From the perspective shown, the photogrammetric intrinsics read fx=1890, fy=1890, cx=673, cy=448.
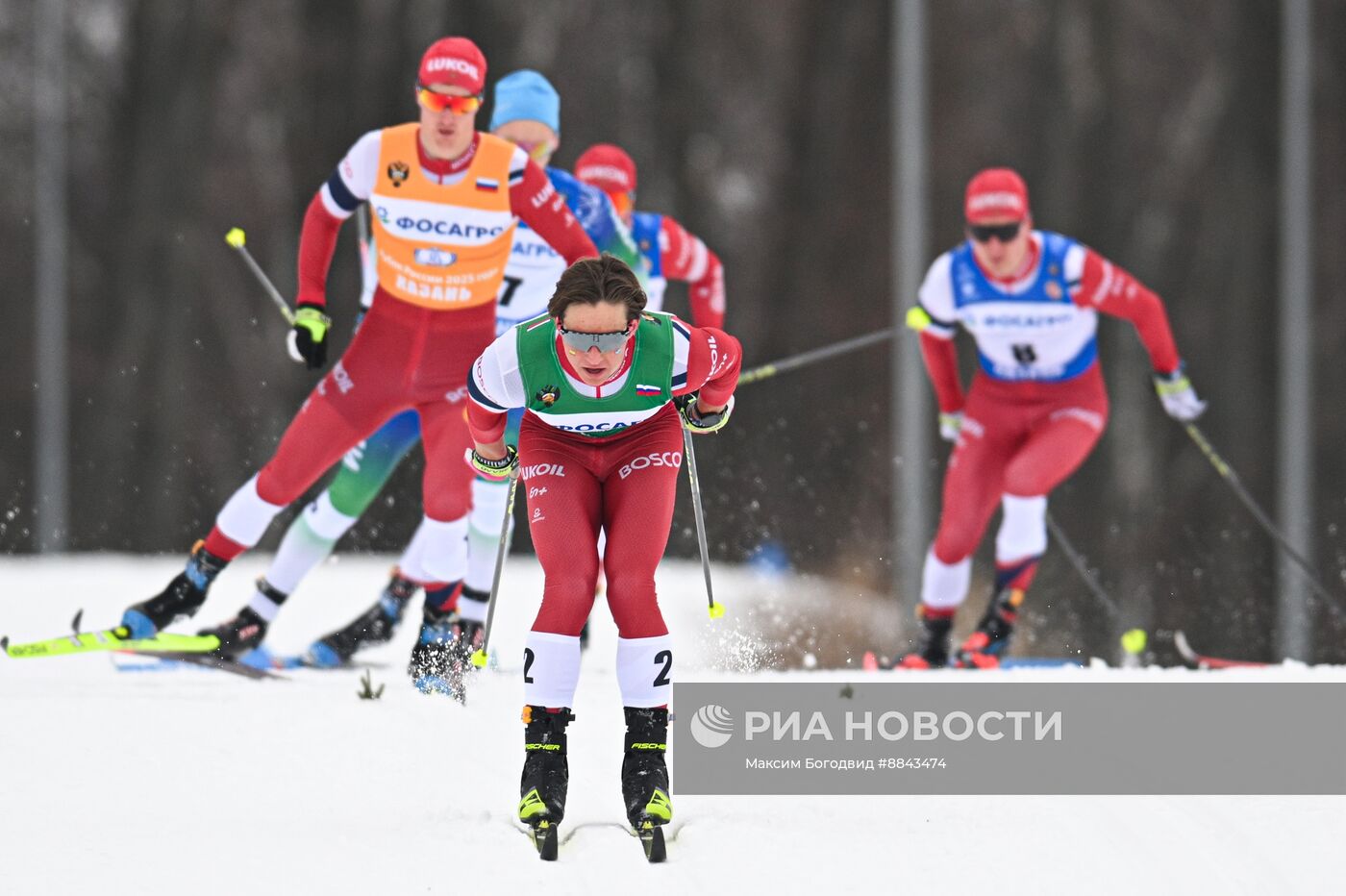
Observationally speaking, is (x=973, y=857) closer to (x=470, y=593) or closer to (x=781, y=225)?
(x=470, y=593)

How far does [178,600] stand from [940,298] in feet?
11.3

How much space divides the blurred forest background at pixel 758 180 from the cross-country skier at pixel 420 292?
1041cm

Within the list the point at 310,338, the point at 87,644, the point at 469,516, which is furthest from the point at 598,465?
the point at 87,644

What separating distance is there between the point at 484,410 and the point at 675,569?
26.5ft

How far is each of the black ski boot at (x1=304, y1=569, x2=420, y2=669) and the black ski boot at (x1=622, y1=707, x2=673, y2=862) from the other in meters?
3.10

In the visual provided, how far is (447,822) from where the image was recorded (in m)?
4.89

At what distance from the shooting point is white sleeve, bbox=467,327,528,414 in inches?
193

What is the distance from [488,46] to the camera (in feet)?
57.6

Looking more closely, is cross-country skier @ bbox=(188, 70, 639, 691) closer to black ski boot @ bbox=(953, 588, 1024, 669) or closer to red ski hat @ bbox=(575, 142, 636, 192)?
red ski hat @ bbox=(575, 142, 636, 192)

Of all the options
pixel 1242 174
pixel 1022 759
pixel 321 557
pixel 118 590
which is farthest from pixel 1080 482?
pixel 1022 759

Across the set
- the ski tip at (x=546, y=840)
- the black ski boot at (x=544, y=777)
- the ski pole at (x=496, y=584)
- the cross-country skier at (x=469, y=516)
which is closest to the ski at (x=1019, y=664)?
the cross-country skier at (x=469, y=516)

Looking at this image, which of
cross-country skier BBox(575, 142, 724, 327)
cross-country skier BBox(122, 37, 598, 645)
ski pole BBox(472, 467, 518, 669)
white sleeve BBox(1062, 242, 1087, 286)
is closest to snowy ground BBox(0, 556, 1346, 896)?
ski pole BBox(472, 467, 518, 669)

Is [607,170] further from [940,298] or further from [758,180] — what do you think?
[758,180]

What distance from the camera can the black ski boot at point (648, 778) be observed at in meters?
4.59
